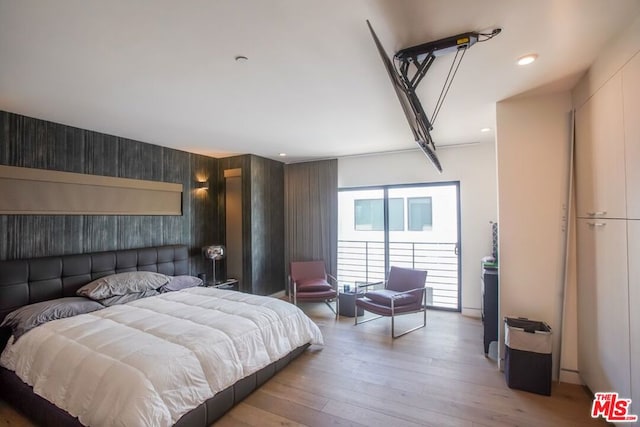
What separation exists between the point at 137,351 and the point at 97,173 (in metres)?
2.64

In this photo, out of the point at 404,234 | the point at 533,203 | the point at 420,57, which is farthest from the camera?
the point at 404,234

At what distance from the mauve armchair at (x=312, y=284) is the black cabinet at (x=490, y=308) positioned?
6.84 feet

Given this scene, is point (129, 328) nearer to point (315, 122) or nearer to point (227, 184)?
point (315, 122)

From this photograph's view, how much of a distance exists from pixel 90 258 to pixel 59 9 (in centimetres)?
277

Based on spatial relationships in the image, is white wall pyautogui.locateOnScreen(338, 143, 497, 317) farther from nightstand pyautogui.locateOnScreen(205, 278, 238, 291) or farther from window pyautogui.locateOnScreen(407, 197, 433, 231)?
nightstand pyautogui.locateOnScreen(205, 278, 238, 291)

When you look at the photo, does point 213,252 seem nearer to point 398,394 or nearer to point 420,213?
point 398,394

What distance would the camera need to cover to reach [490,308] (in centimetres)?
307

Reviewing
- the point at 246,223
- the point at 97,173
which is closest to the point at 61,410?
the point at 97,173

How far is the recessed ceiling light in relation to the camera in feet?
6.59

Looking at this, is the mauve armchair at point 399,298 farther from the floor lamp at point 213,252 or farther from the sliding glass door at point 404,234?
the floor lamp at point 213,252

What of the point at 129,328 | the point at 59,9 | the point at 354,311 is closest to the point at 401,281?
the point at 354,311

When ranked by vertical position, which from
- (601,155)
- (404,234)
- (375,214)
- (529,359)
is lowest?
(529,359)

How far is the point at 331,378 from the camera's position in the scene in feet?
8.89

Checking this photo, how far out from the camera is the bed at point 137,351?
180cm
